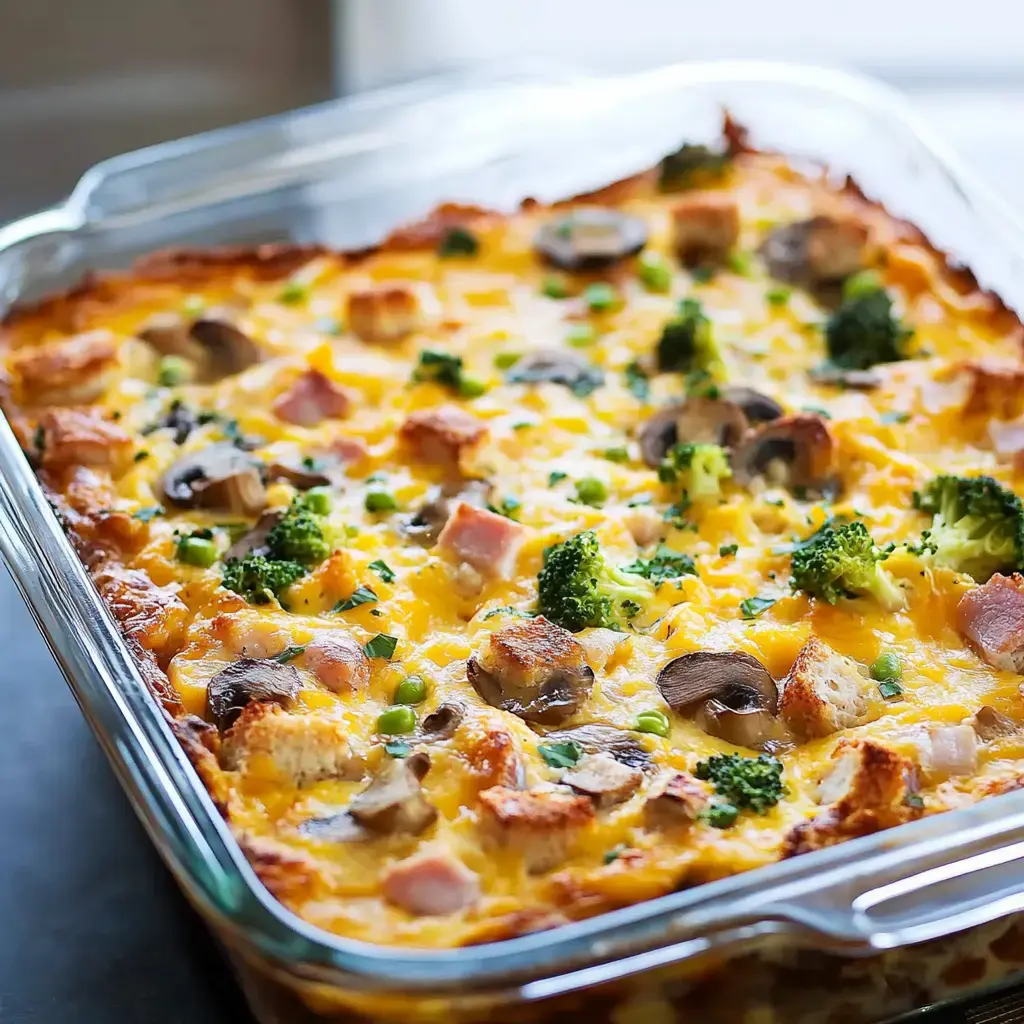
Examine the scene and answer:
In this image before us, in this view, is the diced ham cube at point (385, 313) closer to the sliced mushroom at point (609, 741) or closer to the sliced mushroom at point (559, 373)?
the sliced mushroom at point (559, 373)

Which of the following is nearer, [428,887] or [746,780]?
[428,887]

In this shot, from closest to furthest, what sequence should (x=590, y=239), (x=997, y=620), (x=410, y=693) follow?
(x=410, y=693), (x=997, y=620), (x=590, y=239)

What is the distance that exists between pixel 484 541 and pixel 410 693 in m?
0.47

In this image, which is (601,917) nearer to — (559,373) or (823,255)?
(559,373)

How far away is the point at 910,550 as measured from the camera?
11.6 ft

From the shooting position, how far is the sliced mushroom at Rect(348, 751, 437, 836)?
2898 millimetres

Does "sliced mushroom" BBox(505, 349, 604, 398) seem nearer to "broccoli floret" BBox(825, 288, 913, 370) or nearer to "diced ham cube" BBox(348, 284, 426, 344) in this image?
"diced ham cube" BBox(348, 284, 426, 344)

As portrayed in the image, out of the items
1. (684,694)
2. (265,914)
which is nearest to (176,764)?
(265,914)

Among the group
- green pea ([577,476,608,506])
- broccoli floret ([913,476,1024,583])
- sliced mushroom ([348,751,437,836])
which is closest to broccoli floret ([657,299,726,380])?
green pea ([577,476,608,506])

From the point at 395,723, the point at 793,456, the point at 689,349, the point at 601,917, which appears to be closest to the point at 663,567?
the point at 793,456

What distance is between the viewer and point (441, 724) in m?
3.15

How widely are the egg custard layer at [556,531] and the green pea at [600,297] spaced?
0.02 m

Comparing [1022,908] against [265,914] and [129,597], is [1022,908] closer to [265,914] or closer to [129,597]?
[265,914]

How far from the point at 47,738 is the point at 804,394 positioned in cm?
219
